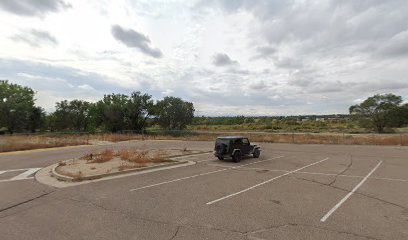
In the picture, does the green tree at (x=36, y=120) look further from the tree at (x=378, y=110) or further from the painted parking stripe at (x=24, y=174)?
the tree at (x=378, y=110)

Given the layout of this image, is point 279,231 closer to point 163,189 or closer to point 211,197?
point 211,197

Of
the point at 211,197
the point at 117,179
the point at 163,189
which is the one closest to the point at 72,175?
the point at 117,179

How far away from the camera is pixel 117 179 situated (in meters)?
12.3

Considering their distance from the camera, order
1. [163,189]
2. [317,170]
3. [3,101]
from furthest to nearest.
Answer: [3,101] < [317,170] < [163,189]

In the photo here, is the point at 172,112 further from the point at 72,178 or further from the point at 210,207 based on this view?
the point at 210,207

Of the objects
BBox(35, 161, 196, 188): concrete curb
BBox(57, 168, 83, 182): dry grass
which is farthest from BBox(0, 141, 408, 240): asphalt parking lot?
BBox(57, 168, 83, 182): dry grass

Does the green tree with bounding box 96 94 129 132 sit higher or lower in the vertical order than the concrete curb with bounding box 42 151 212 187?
higher

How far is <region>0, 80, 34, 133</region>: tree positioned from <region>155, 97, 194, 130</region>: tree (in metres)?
24.8

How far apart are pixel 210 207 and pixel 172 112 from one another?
5988 cm

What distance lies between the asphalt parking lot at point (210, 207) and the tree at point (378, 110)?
61.0 metres

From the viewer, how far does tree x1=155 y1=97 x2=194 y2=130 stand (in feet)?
221

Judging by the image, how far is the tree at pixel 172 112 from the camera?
6744 centimetres

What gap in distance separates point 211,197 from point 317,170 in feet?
26.3

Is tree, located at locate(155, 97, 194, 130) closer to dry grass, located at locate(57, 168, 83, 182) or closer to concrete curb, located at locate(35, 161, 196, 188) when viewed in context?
concrete curb, located at locate(35, 161, 196, 188)
